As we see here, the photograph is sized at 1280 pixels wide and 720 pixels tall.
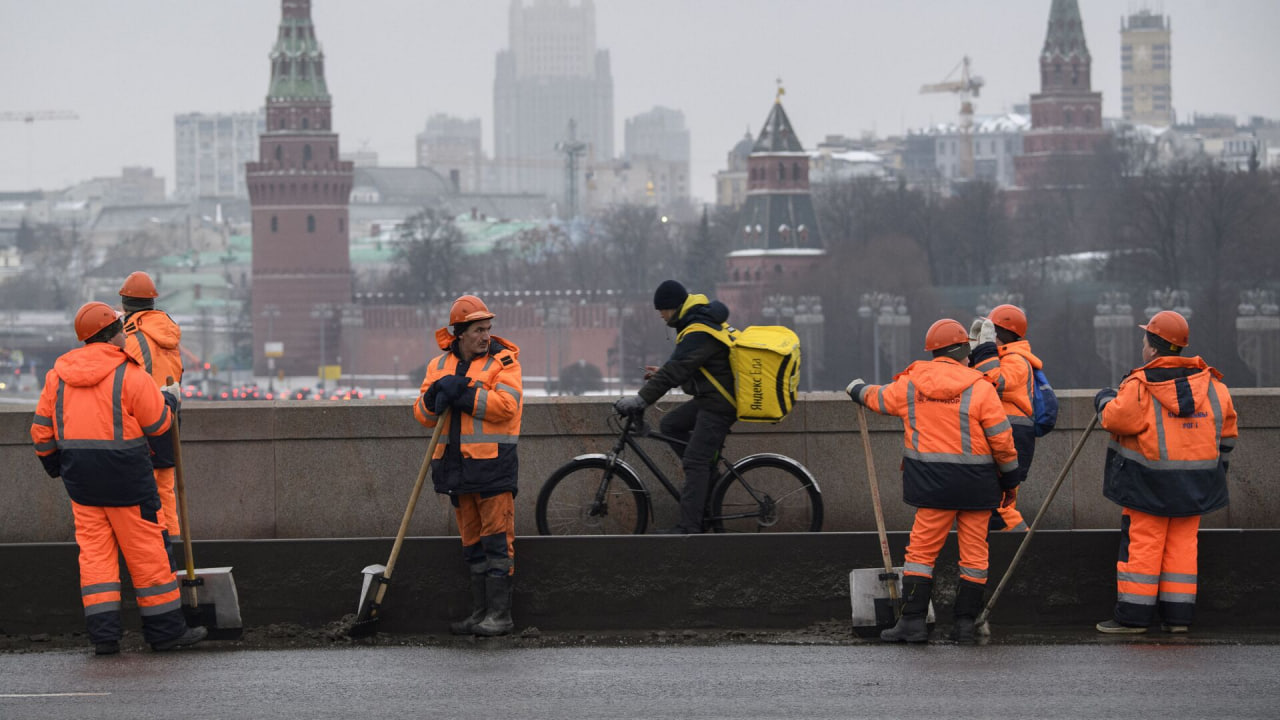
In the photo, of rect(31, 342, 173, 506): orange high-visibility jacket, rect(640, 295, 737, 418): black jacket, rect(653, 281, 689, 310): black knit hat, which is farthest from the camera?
rect(653, 281, 689, 310): black knit hat

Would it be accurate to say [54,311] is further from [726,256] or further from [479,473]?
[479,473]

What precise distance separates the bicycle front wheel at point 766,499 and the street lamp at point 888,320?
2972 inches

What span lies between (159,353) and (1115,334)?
76795 millimetres

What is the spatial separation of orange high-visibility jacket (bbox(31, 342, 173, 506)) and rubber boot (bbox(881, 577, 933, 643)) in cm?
335

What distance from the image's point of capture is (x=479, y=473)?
10094 millimetres

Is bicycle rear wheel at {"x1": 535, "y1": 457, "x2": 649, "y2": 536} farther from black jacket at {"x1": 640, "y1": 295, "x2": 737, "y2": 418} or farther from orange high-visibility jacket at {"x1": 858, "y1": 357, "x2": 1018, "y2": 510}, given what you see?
orange high-visibility jacket at {"x1": 858, "y1": 357, "x2": 1018, "y2": 510}

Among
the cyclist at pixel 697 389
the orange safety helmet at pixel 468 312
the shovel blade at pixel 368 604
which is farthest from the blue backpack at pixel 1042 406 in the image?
the shovel blade at pixel 368 604

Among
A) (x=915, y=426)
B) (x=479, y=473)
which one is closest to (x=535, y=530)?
(x=479, y=473)

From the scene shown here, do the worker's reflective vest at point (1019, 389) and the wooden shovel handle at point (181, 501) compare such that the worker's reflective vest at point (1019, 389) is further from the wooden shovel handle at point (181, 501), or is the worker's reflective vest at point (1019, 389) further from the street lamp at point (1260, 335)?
the street lamp at point (1260, 335)

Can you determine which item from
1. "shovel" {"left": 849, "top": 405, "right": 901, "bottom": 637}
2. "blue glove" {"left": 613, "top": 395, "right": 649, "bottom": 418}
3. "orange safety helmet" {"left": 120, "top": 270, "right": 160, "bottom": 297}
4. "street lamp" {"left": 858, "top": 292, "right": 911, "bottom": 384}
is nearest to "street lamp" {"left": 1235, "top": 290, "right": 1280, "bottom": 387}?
"street lamp" {"left": 858, "top": 292, "right": 911, "bottom": 384}

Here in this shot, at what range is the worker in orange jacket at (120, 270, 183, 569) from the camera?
34.2 ft

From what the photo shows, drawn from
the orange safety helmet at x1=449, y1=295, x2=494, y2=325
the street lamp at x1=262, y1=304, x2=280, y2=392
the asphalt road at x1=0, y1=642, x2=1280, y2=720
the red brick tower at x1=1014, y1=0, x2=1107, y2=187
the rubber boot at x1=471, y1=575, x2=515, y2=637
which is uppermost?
the red brick tower at x1=1014, y1=0, x2=1107, y2=187

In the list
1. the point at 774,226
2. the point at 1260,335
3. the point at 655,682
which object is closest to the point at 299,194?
the point at 774,226

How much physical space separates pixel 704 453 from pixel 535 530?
1.71m
